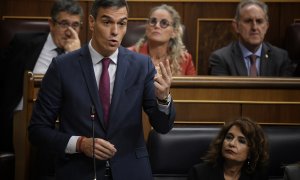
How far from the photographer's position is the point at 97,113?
51.8 inches

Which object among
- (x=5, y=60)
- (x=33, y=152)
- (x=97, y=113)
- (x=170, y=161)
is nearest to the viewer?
(x=97, y=113)

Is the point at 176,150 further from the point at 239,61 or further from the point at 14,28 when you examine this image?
the point at 14,28

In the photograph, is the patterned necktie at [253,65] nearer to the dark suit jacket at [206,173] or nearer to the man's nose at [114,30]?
the dark suit jacket at [206,173]

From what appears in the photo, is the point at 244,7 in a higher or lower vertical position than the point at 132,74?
higher

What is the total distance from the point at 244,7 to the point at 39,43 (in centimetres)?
78

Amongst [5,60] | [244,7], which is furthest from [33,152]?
[244,7]

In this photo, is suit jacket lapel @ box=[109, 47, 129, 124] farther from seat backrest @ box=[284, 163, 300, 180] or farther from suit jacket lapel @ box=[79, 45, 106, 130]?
seat backrest @ box=[284, 163, 300, 180]

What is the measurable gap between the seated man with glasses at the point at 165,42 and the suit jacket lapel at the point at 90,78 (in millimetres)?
1024

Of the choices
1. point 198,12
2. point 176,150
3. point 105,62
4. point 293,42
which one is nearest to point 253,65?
point 293,42

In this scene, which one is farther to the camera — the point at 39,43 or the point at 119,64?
the point at 39,43

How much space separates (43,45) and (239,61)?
2.36 feet

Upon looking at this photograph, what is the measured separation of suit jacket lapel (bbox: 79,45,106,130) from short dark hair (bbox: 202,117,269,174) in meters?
0.52

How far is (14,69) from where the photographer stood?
2.32 m

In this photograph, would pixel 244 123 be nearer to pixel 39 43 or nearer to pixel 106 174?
pixel 106 174
